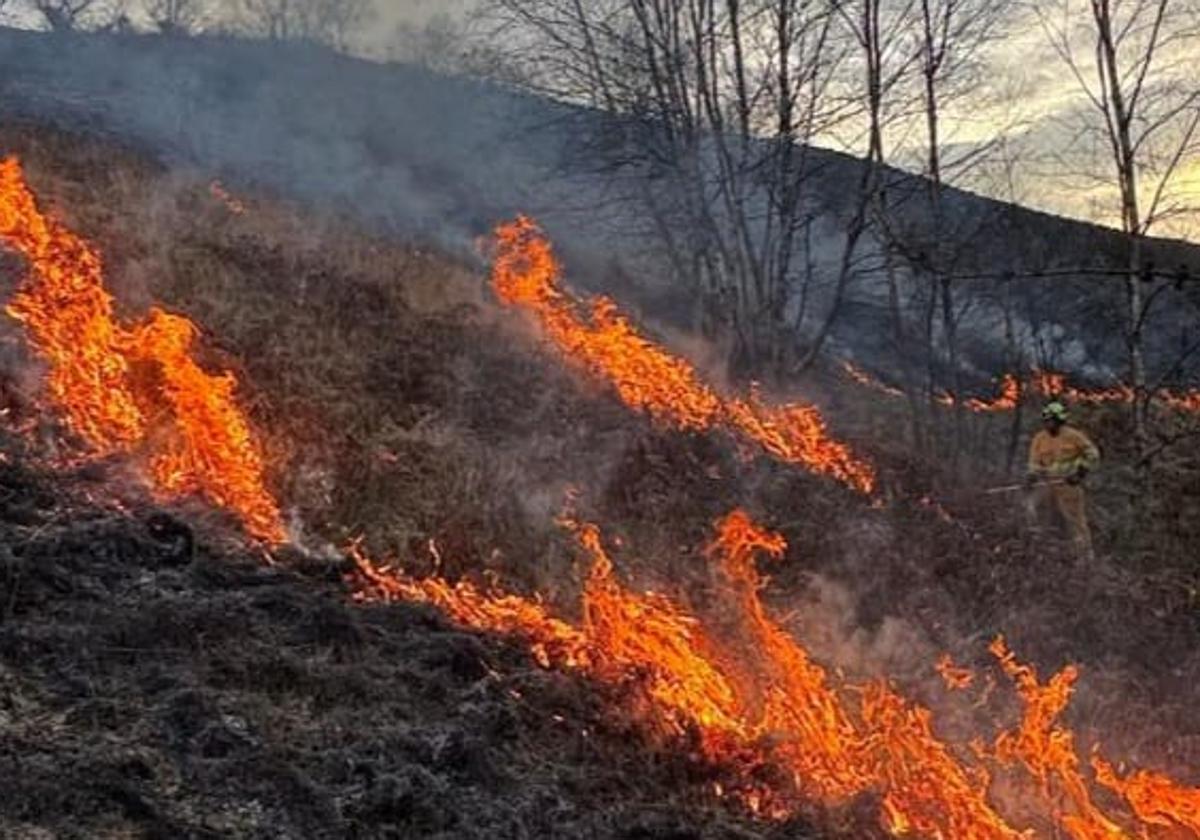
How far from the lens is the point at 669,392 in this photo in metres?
13.4

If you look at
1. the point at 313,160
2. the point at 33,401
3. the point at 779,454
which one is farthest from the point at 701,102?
the point at 33,401

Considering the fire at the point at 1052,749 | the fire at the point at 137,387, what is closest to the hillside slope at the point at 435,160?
the fire at the point at 137,387

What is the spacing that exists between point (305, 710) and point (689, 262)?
49.0ft

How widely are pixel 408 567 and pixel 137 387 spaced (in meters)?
2.54

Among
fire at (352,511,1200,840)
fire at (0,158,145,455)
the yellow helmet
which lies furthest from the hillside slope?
fire at (352,511,1200,840)

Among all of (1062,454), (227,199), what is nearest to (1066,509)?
(1062,454)

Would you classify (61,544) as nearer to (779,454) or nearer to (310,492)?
(310,492)

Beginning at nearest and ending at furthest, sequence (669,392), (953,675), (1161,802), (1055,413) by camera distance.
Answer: (1161,802) → (953,675) → (1055,413) → (669,392)

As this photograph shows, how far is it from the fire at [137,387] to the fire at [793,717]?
1.18 m

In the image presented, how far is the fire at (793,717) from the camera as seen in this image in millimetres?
6699

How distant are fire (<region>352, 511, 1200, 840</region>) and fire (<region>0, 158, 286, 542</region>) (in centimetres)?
118

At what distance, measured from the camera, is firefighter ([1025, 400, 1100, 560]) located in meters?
13.0

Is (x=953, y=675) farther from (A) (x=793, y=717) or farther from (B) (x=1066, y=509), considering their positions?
(B) (x=1066, y=509)

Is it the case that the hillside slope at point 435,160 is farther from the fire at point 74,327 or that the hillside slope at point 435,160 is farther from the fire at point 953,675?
the fire at point 953,675
